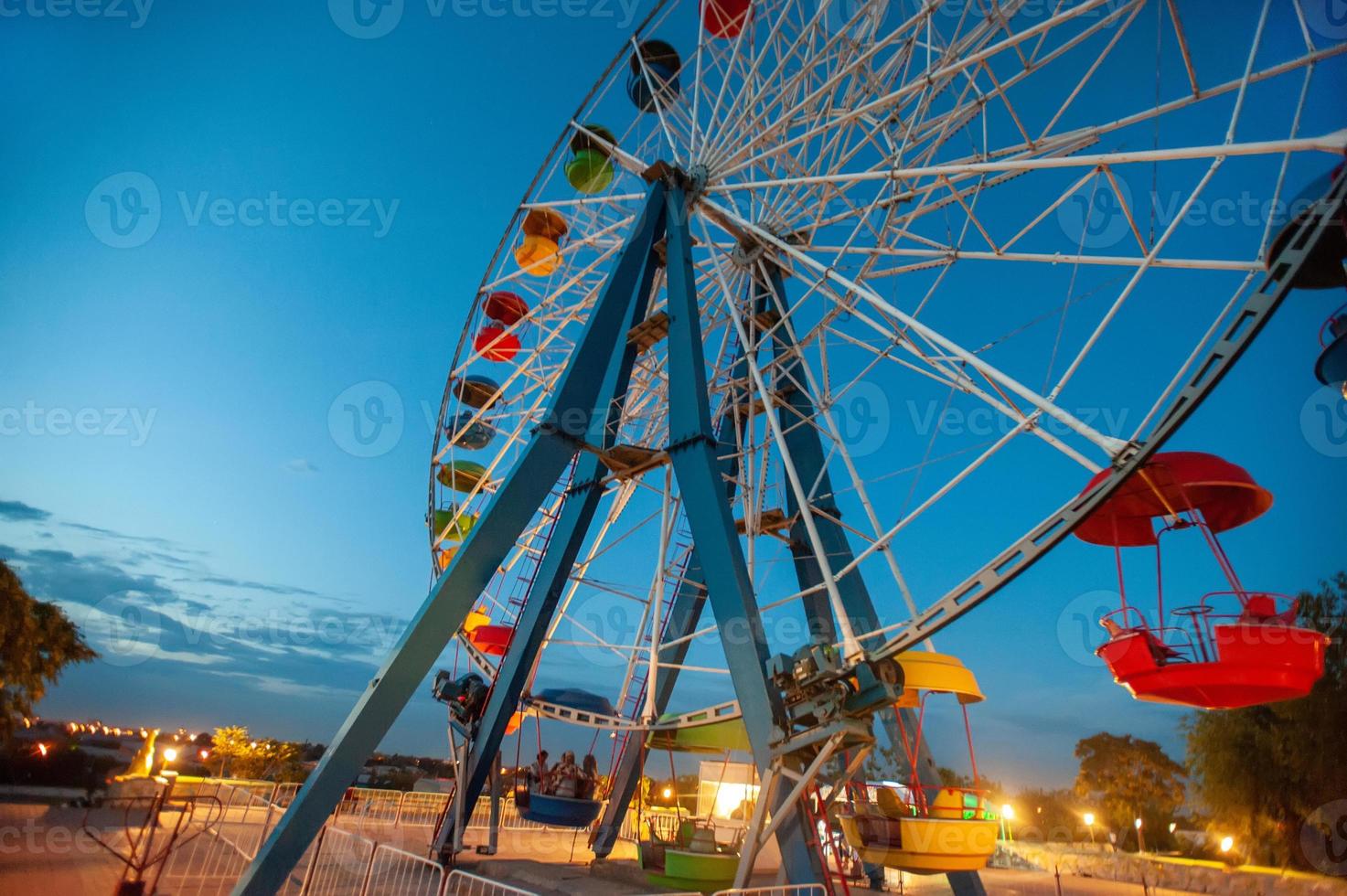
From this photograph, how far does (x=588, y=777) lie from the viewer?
10.2 m

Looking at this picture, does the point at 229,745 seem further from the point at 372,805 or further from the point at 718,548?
the point at 718,548

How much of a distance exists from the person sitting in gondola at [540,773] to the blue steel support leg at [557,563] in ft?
3.59

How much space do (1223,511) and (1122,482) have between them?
1408 mm

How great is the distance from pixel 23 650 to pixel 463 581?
50.9 ft

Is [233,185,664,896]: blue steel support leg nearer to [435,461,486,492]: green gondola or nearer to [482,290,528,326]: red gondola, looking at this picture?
[482,290,528,326]: red gondola

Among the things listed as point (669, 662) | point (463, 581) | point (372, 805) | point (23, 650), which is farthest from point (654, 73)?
point (23, 650)

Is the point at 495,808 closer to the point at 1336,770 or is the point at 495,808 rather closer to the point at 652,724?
the point at 652,724

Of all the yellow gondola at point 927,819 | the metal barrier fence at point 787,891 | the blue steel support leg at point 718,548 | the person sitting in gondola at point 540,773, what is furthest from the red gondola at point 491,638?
the yellow gondola at point 927,819

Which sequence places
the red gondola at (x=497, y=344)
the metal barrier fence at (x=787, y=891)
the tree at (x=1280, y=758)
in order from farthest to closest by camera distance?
the tree at (x=1280, y=758) < the red gondola at (x=497, y=344) < the metal barrier fence at (x=787, y=891)

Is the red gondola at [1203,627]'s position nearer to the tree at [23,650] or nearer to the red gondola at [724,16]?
the red gondola at [724,16]

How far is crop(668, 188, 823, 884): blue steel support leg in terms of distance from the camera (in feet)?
21.2

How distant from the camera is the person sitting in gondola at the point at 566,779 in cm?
997

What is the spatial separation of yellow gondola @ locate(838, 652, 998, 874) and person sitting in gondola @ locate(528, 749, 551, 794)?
4611mm

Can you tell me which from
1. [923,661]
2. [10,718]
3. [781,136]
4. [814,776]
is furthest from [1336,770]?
[10,718]
